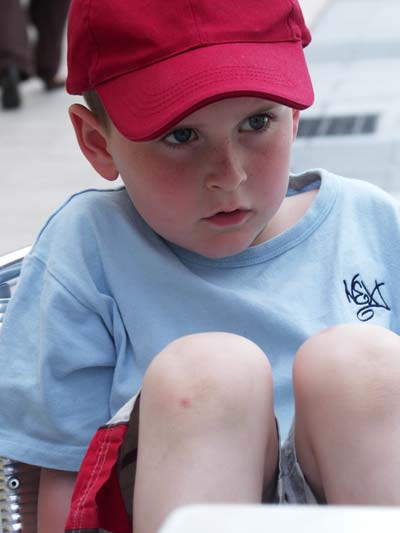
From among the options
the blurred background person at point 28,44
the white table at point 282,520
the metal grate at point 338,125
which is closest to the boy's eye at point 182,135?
the white table at point 282,520

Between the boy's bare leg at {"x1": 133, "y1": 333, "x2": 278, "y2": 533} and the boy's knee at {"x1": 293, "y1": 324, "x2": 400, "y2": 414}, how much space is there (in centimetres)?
5

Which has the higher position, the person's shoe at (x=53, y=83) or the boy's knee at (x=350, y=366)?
the boy's knee at (x=350, y=366)

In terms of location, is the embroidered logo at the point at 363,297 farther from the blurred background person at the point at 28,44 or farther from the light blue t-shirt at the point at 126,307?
the blurred background person at the point at 28,44

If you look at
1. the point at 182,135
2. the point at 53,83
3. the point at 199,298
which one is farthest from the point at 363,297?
the point at 53,83

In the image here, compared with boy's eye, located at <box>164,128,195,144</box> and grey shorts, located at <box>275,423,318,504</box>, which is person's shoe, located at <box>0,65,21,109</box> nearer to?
boy's eye, located at <box>164,128,195,144</box>

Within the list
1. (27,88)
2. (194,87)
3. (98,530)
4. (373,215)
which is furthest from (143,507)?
(27,88)

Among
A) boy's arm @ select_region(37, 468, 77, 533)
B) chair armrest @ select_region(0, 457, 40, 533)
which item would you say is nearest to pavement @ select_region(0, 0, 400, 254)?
chair armrest @ select_region(0, 457, 40, 533)

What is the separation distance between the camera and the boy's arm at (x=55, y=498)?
4.75 ft

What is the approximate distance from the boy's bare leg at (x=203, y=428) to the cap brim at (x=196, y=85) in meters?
0.28

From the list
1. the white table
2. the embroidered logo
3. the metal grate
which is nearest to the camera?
the white table

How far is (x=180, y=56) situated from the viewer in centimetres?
134

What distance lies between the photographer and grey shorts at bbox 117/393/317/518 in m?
1.26

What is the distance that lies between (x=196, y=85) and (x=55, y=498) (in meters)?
0.57

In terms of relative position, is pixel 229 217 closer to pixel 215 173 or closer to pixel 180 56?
pixel 215 173
